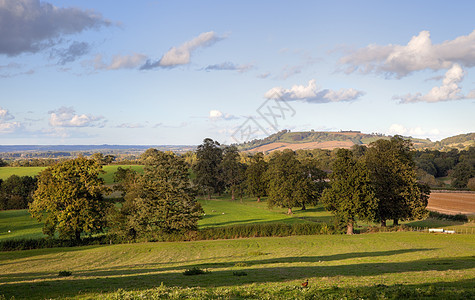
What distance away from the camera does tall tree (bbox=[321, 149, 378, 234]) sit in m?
49.3

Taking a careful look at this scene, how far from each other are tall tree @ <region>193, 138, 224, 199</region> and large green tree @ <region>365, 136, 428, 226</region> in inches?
2719

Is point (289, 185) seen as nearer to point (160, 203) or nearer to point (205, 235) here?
point (205, 235)

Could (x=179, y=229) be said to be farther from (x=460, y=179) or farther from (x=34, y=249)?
(x=460, y=179)

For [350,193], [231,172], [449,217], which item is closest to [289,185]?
[350,193]

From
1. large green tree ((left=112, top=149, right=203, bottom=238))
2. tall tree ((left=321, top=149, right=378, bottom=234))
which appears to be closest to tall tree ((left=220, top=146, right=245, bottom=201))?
large green tree ((left=112, top=149, right=203, bottom=238))

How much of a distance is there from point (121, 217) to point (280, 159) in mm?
47697

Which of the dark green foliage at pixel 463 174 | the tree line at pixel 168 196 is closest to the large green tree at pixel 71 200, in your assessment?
the tree line at pixel 168 196

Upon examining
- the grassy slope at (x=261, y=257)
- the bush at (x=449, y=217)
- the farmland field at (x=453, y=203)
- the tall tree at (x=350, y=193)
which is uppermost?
the tall tree at (x=350, y=193)

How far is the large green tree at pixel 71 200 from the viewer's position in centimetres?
4738

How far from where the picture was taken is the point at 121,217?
4966 centimetres

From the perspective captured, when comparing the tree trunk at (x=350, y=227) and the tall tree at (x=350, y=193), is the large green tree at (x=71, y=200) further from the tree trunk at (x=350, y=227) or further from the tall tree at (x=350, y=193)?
the tree trunk at (x=350, y=227)

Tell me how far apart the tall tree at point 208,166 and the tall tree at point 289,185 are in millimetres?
35995

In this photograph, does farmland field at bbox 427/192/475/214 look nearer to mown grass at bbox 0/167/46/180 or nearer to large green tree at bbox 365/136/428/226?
large green tree at bbox 365/136/428/226

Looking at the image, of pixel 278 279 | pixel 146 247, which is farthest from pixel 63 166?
pixel 278 279
